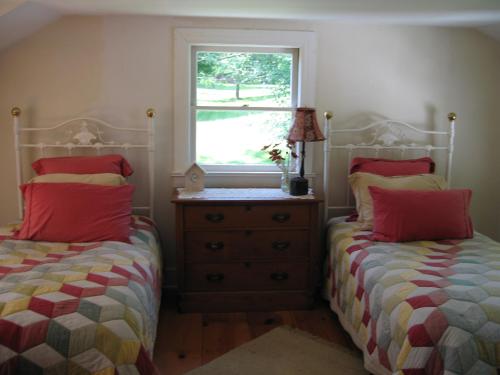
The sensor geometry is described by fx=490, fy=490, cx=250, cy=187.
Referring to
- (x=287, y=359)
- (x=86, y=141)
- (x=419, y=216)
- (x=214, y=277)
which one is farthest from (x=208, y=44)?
(x=287, y=359)

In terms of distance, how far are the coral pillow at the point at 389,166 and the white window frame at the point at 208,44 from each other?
1.66ft

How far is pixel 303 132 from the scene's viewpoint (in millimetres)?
2943

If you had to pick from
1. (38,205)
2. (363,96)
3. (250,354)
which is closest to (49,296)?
(38,205)

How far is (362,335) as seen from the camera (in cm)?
227

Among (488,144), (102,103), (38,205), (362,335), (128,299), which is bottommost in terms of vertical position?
(362,335)

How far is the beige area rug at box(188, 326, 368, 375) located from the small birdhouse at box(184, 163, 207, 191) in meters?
0.98

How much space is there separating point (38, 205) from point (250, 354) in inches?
51.6

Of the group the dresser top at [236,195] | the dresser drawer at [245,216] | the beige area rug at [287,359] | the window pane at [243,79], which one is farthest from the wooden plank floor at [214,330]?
the window pane at [243,79]

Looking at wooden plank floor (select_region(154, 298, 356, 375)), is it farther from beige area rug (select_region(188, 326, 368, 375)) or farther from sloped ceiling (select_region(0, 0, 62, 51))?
sloped ceiling (select_region(0, 0, 62, 51))

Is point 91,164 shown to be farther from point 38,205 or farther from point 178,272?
point 178,272

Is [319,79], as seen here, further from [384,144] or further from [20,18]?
[20,18]

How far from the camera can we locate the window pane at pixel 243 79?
323cm

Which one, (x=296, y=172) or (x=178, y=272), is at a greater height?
(x=296, y=172)

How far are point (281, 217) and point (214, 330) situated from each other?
0.75 metres
